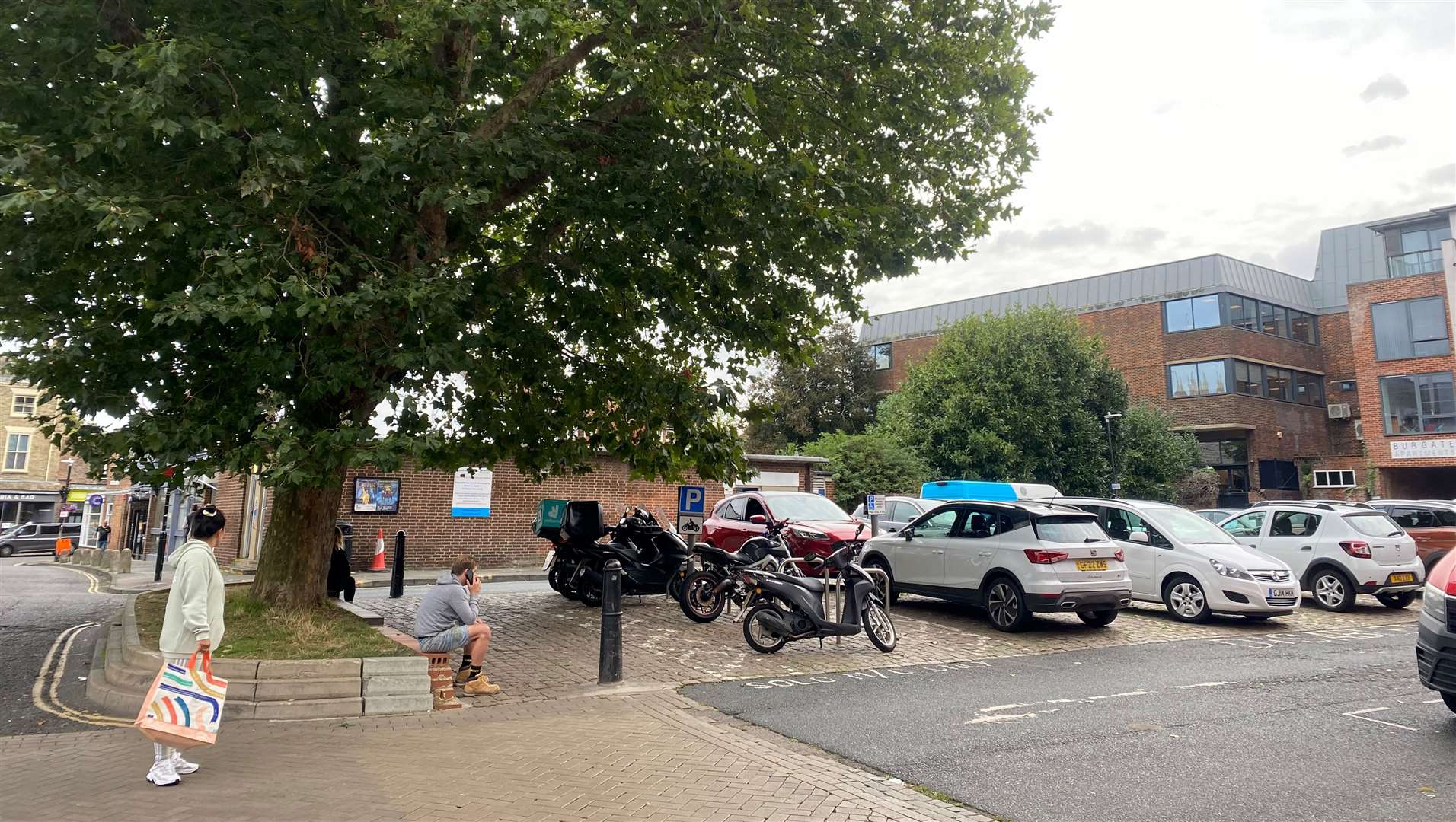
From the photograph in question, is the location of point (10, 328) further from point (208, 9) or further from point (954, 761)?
point (954, 761)

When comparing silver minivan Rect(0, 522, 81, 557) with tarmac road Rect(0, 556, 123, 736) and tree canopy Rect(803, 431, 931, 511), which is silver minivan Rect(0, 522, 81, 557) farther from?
tree canopy Rect(803, 431, 931, 511)

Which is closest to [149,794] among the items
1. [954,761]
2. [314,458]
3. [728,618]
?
[314,458]

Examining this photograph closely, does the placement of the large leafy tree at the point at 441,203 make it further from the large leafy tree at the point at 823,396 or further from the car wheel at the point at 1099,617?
the large leafy tree at the point at 823,396

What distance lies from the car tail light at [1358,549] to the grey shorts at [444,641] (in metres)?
13.8

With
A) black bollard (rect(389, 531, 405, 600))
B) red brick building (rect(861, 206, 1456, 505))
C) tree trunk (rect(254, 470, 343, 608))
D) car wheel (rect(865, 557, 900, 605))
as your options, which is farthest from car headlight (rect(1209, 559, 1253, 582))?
red brick building (rect(861, 206, 1456, 505))

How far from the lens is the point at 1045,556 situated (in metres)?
10.5

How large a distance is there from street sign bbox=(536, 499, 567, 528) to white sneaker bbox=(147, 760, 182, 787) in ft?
26.5

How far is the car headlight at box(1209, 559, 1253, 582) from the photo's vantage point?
1185 cm

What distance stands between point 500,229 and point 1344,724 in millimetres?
11332

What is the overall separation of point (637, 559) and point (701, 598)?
1.58 m

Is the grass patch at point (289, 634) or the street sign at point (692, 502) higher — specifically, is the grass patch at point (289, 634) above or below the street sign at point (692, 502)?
below

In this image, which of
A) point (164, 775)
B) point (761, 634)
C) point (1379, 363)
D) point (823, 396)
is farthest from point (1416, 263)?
point (164, 775)

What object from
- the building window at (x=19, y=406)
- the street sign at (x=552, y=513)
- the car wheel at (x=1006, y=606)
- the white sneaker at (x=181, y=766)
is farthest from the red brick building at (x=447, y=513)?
the building window at (x=19, y=406)

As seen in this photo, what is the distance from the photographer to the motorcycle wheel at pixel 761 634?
9.44 meters
